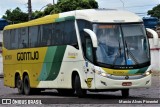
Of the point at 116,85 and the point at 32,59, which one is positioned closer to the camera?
the point at 116,85

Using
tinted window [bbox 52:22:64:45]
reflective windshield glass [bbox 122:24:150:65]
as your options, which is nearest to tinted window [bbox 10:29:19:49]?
tinted window [bbox 52:22:64:45]

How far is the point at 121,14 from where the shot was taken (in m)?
19.8

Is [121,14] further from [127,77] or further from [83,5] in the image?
[83,5]

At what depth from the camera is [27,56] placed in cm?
2486

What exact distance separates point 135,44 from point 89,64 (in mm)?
1823

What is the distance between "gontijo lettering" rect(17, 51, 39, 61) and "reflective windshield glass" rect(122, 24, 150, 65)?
19.1 feet

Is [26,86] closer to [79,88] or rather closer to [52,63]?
[52,63]

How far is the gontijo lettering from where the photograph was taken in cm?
2397

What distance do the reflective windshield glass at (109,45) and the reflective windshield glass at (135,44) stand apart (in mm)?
267

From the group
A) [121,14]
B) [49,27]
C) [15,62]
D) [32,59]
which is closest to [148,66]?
[121,14]

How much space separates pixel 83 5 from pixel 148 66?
4910cm

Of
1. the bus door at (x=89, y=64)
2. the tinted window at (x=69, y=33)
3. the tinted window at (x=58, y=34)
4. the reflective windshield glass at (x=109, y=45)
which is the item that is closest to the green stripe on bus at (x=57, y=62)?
the tinted window at (x=58, y=34)

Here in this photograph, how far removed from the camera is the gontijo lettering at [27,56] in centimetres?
2397

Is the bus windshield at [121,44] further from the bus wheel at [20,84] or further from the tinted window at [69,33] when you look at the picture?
the bus wheel at [20,84]
